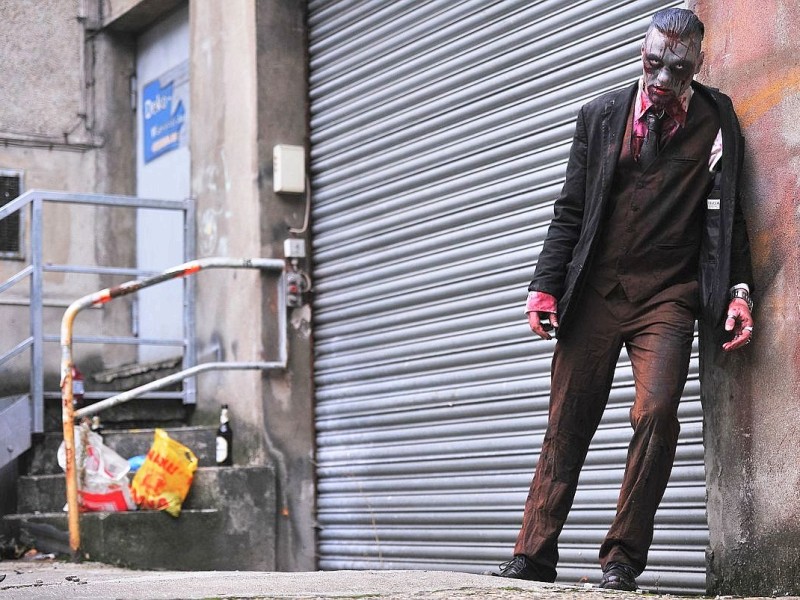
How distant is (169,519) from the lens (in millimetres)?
7750

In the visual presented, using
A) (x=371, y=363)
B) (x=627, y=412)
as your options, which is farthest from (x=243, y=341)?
(x=627, y=412)

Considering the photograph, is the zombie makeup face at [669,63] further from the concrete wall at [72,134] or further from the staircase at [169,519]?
the concrete wall at [72,134]

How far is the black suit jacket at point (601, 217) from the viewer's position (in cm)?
452

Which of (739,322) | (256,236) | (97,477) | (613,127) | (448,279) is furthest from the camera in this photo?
(256,236)

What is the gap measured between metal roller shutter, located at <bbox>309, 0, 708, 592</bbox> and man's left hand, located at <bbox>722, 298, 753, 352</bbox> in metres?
→ 1.12

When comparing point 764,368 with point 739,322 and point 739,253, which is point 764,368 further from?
point 739,253

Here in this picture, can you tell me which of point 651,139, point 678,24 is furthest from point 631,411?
point 678,24

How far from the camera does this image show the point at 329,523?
8.56 meters

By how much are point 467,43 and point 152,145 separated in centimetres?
429

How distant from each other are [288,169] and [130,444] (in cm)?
212

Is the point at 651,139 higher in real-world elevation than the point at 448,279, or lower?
higher

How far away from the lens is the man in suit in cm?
448

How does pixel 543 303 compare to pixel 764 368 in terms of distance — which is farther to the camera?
pixel 543 303

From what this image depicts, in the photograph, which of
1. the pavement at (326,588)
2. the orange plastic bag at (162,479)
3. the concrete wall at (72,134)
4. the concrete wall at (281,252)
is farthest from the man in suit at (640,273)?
the concrete wall at (72,134)
